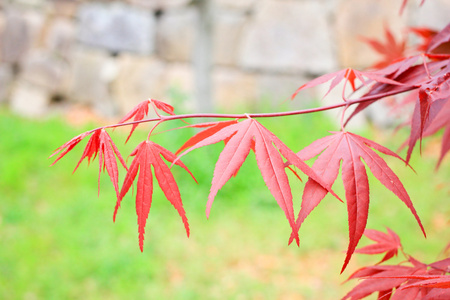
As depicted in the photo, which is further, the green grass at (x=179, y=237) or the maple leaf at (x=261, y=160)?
the green grass at (x=179, y=237)

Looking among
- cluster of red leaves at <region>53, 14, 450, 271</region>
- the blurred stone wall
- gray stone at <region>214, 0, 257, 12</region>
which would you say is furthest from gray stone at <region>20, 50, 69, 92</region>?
cluster of red leaves at <region>53, 14, 450, 271</region>

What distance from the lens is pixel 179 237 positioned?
2.80 m

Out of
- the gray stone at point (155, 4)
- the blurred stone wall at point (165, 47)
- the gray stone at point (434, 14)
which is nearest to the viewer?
the gray stone at point (434, 14)

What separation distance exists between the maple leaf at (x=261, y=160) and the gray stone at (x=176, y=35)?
441 cm

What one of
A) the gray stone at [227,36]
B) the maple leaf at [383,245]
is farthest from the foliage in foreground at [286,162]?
the gray stone at [227,36]

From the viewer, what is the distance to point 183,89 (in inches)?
187

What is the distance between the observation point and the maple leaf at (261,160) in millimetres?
565

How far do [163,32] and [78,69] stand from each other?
1143mm

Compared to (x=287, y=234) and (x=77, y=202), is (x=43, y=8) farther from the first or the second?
(x=287, y=234)

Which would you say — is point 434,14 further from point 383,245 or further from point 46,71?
point 46,71

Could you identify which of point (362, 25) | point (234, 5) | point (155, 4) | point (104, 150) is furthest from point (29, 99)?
point (104, 150)

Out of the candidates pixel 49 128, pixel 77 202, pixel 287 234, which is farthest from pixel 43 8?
pixel 287 234

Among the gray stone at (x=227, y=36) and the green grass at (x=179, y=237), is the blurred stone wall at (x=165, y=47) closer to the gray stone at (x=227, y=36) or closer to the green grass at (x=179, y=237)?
the gray stone at (x=227, y=36)

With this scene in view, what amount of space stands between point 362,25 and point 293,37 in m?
0.72
